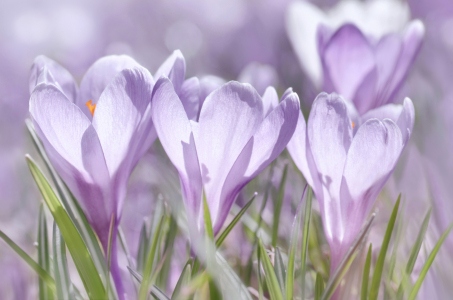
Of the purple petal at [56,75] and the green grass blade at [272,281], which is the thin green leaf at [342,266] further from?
the purple petal at [56,75]

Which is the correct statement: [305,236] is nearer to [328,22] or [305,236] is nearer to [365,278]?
[365,278]

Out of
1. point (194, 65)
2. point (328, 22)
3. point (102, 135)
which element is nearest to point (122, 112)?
point (102, 135)

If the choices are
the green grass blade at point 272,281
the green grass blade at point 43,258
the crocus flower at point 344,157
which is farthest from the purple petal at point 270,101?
the green grass blade at point 43,258

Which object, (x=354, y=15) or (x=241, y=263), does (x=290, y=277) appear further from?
(x=354, y=15)

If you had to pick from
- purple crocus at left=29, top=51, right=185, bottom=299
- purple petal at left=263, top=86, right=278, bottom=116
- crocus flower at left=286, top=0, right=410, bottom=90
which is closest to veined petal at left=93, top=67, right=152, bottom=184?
purple crocus at left=29, top=51, right=185, bottom=299

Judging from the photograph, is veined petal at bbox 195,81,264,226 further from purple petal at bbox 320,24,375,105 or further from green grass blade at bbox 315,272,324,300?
purple petal at bbox 320,24,375,105

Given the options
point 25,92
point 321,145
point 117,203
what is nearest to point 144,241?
point 117,203
